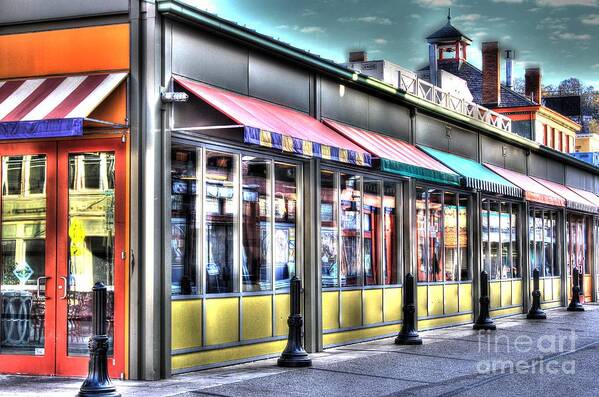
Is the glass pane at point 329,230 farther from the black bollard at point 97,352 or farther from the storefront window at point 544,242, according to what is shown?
the storefront window at point 544,242

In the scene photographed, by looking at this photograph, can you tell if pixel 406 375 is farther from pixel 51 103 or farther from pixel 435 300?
pixel 435 300

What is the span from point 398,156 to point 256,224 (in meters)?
4.12

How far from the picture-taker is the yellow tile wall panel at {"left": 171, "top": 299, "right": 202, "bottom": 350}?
12695 mm

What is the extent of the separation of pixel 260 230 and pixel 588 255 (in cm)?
2383

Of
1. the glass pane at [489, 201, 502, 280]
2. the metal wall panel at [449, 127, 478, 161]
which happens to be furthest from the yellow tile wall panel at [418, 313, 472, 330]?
the metal wall panel at [449, 127, 478, 161]

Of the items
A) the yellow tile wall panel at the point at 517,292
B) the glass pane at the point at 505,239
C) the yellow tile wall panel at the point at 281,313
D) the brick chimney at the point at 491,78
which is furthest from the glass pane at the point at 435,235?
the brick chimney at the point at 491,78

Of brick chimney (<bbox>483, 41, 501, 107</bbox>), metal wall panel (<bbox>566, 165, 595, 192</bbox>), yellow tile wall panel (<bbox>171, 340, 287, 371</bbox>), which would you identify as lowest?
yellow tile wall panel (<bbox>171, 340, 287, 371</bbox>)

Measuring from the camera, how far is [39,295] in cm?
1287

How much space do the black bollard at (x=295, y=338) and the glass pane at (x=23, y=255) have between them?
10.8 ft

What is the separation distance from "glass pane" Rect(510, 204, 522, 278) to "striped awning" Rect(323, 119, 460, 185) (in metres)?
7.58

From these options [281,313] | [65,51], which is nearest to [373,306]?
[281,313]

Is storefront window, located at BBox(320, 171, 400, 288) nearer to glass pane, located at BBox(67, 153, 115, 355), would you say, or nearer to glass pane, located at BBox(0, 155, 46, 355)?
glass pane, located at BBox(67, 153, 115, 355)

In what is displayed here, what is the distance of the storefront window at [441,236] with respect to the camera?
2117 cm

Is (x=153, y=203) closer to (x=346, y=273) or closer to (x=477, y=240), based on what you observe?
(x=346, y=273)
